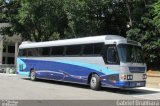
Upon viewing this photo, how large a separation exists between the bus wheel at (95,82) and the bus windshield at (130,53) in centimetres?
225

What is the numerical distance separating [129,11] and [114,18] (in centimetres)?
445

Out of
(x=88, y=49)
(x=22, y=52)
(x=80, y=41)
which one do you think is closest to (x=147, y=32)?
(x=22, y=52)

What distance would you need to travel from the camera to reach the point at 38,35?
46.7 metres

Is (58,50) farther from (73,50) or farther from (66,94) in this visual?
(66,94)

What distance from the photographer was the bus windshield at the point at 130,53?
2060 cm

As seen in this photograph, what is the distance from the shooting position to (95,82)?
2209 cm

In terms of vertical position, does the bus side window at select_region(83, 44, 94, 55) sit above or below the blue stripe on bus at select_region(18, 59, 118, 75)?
above

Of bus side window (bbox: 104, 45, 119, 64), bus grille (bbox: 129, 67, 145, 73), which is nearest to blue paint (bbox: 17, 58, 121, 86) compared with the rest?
bus side window (bbox: 104, 45, 119, 64)

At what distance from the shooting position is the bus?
2064cm

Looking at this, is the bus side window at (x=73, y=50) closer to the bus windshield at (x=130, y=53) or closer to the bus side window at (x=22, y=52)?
the bus windshield at (x=130, y=53)

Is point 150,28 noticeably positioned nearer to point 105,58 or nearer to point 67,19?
point 67,19

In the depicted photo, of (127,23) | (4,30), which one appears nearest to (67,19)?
(127,23)

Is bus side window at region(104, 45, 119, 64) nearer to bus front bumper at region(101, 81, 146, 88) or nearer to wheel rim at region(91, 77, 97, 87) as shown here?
bus front bumper at region(101, 81, 146, 88)

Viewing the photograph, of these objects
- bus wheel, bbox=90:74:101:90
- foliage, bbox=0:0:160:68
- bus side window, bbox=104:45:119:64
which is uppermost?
foliage, bbox=0:0:160:68
